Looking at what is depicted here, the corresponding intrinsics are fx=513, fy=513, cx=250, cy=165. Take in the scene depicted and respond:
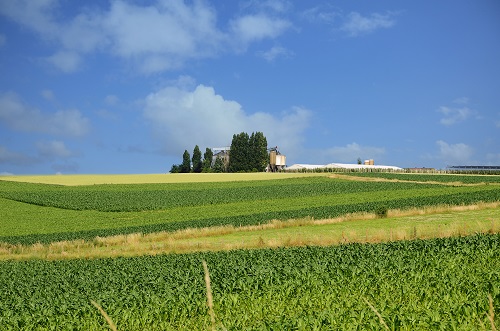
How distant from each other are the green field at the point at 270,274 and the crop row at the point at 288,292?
0.05m

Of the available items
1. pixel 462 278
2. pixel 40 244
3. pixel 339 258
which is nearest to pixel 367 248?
pixel 339 258

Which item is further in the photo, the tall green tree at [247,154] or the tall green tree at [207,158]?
the tall green tree at [207,158]

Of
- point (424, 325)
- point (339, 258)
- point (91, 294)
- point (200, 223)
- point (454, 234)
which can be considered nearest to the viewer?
point (424, 325)

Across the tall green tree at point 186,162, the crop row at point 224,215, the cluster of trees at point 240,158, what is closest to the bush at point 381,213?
the crop row at point 224,215

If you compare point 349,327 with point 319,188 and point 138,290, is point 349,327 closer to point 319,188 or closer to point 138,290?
point 138,290

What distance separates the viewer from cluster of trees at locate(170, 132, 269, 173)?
140 m

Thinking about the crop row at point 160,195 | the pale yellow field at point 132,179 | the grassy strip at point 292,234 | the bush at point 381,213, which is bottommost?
the grassy strip at point 292,234

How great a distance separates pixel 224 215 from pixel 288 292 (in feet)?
115

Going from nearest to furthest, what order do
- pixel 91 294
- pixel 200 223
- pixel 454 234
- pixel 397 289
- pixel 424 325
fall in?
pixel 424 325 → pixel 397 289 → pixel 91 294 → pixel 454 234 → pixel 200 223

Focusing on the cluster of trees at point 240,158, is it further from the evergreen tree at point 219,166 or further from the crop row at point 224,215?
the crop row at point 224,215

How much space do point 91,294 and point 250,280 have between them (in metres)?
5.70

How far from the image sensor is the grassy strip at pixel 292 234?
107 ft

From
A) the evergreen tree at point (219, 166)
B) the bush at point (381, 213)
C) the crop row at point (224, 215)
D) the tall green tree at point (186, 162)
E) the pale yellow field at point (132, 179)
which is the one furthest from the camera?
the tall green tree at point (186, 162)

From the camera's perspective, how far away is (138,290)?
673 inches
